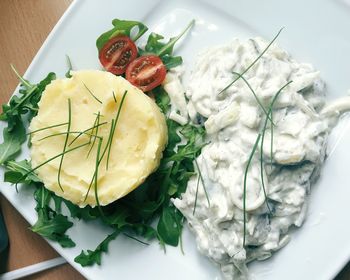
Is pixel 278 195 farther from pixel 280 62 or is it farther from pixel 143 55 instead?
pixel 143 55

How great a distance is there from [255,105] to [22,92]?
865 millimetres

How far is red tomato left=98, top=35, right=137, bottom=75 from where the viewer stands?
198 cm

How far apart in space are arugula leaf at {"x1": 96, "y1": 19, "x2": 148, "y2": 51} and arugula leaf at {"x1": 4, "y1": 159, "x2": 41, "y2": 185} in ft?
1.66

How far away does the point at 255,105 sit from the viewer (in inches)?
69.1

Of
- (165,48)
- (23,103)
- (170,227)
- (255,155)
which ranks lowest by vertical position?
(170,227)

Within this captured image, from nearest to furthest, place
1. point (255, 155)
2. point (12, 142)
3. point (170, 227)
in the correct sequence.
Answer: point (255, 155), point (170, 227), point (12, 142)

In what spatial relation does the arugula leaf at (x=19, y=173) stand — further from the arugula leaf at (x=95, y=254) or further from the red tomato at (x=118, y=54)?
the red tomato at (x=118, y=54)

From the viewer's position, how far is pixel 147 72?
1.97 metres

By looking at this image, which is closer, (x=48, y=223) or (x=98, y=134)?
(x=98, y=134)

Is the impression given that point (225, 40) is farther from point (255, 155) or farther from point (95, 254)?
point (95, 254)

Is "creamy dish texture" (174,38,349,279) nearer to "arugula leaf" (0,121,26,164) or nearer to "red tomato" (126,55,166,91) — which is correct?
"red tomato" (126,55,166,91)

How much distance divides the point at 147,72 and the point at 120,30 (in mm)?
181

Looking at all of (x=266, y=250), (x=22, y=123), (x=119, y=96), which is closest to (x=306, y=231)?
(x=266, y=250)

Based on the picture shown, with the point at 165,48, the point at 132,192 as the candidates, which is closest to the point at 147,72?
the point at 165,48
